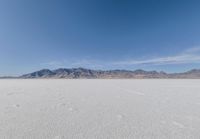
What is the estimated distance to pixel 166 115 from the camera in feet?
11.4

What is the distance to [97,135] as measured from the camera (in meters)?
2.33

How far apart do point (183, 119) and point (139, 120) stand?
970 mm

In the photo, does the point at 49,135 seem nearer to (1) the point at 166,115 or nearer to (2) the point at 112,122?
(2) the point at 112,122

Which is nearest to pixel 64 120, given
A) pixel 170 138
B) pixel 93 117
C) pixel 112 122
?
pixel 93 117

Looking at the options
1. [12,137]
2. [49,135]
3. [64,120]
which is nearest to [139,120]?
[64,120]

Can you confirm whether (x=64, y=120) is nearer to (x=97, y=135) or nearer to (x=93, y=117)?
(x=93, y=117)

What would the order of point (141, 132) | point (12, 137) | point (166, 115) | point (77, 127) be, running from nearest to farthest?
1. point (12, 137)
2. point (141, 132)
3. point (77, 127)
4. point (166, 115)

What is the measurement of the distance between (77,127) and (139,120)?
4.41 feet

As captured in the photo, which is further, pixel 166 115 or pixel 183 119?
pixel 166 115

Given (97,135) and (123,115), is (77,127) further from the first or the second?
(123,115)

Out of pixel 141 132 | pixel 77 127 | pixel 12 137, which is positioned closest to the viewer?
pixel 12 137

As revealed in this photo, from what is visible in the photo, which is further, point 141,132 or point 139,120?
point 139,120

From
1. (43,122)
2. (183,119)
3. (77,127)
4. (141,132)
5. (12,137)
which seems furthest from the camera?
(183,119)

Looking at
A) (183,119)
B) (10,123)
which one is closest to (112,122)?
(183,119)
